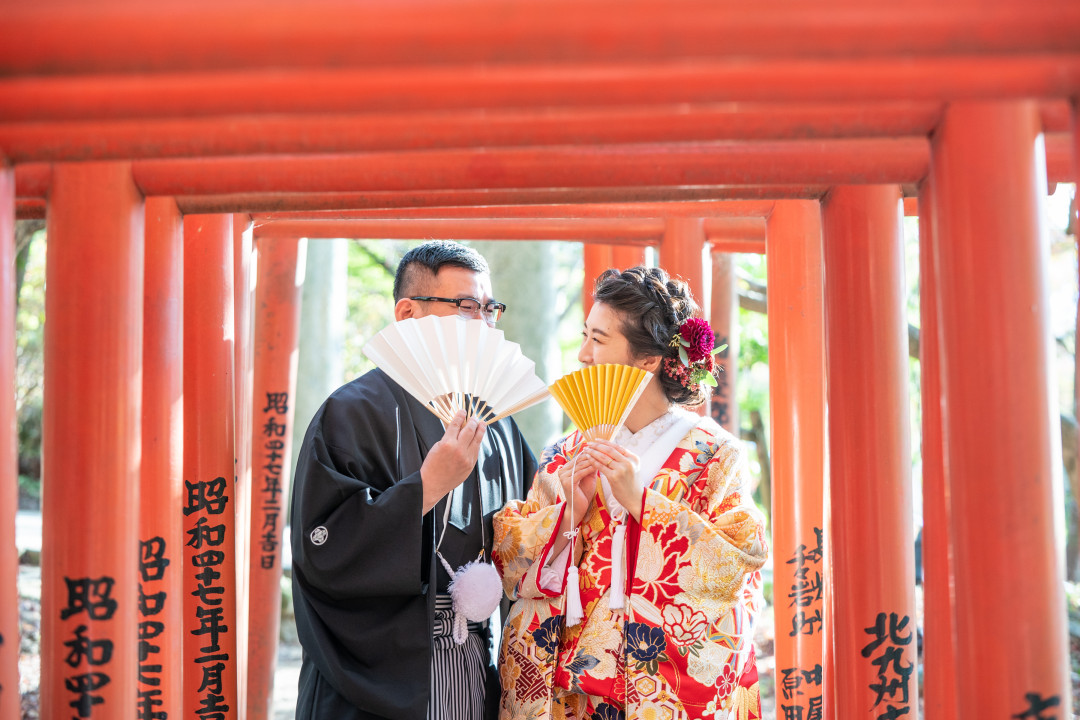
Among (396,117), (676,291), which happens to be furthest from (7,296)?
(676,291)

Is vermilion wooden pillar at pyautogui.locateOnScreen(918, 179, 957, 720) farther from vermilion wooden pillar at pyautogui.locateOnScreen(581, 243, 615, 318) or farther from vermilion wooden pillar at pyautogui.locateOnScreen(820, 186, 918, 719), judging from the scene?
vermilion wooden pillar at pyautogui.locateOnScreen(581, 243, 615, 318)

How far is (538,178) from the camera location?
2.40m

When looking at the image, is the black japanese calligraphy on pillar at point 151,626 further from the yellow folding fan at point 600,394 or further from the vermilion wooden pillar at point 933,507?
the vermilion wooden pillar at point 933,507

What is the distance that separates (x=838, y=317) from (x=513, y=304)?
20.7 ft

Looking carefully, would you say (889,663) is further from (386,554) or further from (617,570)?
(386,554)

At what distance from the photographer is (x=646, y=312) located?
354 cm

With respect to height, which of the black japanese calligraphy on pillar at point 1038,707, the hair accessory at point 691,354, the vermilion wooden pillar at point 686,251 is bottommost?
the black japanese calligraphy on pillar at point 1038,707

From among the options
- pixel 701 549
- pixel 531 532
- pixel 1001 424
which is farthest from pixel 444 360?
pixel 1001 424

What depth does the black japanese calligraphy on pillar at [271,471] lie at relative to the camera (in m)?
5.60

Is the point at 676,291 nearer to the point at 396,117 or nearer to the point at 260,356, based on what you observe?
the point at 396,117

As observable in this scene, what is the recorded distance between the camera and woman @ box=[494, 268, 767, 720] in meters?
3.20

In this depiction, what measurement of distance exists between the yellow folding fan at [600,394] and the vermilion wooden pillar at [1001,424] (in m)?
1.36

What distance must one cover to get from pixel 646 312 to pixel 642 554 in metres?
0.89

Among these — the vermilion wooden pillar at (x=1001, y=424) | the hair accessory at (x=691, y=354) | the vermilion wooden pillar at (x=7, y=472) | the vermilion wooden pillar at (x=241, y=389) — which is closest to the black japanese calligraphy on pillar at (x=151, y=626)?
the vermilion wooden pillar at (x=7, y=472)
